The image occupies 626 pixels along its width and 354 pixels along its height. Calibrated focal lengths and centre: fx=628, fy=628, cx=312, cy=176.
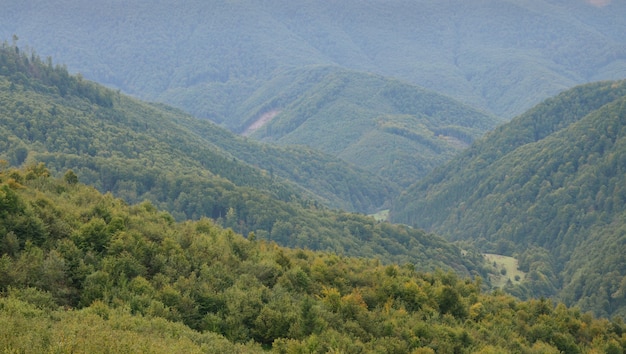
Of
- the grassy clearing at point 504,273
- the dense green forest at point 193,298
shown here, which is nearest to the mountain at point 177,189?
the grassy clearing at point 504,273

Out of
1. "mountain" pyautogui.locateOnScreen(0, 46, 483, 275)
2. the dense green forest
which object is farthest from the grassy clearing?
the dense green forest

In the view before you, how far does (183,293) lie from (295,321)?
21.5 ft

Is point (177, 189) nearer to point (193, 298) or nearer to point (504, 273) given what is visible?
point (504, 273)

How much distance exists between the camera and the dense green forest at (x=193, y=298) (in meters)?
27.4

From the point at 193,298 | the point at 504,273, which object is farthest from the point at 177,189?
the point at 193,298

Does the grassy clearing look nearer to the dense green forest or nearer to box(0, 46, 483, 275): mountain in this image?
box(0, 46, 483, 275): mountain

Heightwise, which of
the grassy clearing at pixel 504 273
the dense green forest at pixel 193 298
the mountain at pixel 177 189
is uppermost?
the dense green forest at pixel 193 298

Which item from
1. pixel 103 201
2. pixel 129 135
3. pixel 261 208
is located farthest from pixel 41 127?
pixel 103 201

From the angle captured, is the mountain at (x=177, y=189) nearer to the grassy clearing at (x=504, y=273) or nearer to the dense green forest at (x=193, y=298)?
the grassy clearing at (x=504, y=273)

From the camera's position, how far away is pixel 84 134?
176 m

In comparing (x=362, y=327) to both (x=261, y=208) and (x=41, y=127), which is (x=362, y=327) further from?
(x=41, y=127)

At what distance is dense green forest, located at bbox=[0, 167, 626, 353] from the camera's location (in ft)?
89.9

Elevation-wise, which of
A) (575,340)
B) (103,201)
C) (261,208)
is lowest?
(261,208)

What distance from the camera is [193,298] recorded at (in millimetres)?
35375
